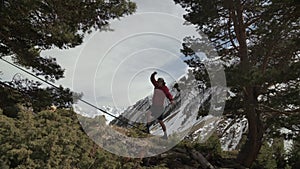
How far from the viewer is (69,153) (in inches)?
166

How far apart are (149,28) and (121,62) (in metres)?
0.66

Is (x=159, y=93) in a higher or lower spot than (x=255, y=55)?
lower

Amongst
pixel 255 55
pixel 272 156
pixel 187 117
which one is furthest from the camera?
pixel 272 156

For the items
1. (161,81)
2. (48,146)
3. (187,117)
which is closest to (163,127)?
(187,117)

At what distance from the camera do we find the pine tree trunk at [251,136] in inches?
308

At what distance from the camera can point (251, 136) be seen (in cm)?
840

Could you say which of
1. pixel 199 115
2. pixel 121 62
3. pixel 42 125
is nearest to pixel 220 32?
pixel 199 115

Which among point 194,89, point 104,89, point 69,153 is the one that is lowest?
point 69,153

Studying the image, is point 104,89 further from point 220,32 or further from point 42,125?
point 220,32

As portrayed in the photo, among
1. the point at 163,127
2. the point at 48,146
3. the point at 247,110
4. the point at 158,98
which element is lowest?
the point at 48,146

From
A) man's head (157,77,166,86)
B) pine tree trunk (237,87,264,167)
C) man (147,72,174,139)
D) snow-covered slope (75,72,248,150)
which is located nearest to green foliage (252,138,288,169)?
pine tree trunk (237,87,264,167)

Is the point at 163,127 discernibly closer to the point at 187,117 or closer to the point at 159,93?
the point at 187,117

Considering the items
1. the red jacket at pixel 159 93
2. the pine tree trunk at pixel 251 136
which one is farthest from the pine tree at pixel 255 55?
the red jacket at pixel 159 93

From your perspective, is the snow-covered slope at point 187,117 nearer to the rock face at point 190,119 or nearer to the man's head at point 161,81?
the rock face at point 190,119
